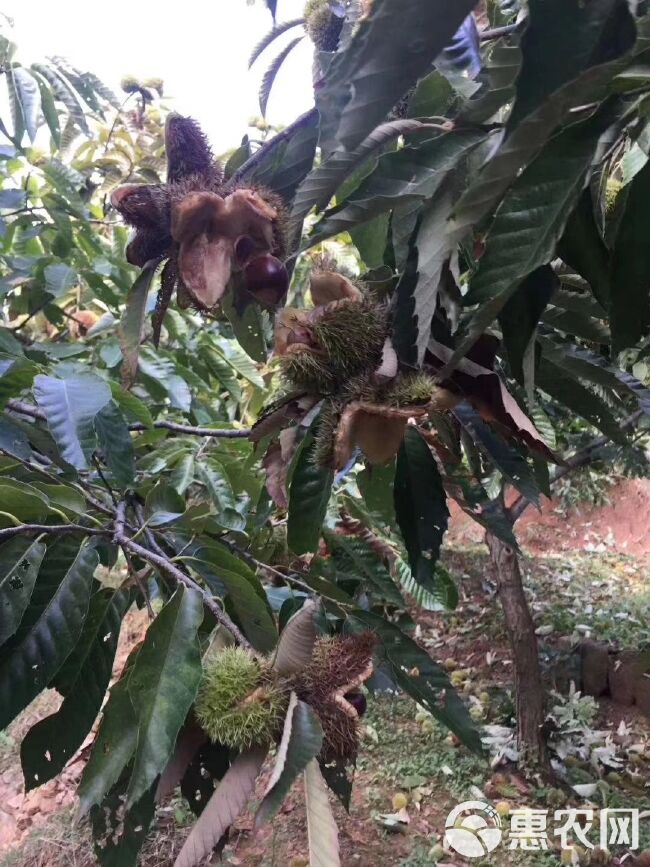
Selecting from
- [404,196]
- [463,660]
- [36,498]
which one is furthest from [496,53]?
[463,660]

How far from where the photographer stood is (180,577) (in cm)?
68

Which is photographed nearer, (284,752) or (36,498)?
(284,752)

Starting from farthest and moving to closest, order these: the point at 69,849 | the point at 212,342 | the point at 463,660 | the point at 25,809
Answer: the point at 463,660
the point at 25,809
the point at 69,849
the point at 212,342

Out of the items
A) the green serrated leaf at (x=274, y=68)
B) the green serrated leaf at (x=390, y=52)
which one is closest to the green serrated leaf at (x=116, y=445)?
the green serrated leaf at (x=274, y=68)

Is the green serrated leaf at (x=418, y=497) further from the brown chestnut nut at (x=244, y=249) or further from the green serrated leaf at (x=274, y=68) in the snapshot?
the green serrated leaf at (x=274, y=68)

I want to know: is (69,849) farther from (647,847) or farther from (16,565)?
(16,565)

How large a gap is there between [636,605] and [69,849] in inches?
124

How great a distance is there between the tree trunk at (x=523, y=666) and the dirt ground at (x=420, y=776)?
11 centimetres

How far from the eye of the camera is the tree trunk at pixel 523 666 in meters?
2.63

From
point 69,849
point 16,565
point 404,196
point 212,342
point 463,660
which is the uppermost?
point 212,342

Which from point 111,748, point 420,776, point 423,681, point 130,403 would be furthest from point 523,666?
point 111,748

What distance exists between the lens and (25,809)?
8.78 feet

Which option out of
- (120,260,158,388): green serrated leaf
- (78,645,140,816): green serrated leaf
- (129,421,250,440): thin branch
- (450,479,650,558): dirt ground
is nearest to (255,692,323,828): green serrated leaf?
(78,645,140,816): green serrated leaf

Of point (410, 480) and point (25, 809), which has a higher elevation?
point (410, 480)
